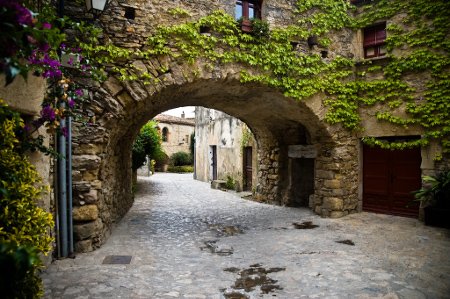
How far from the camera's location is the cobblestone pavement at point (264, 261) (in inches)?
135

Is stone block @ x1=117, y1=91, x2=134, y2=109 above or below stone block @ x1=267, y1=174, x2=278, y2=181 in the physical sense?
above

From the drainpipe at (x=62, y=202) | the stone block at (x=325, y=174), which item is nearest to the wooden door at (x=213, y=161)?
the stone block at (x=325, y=174)

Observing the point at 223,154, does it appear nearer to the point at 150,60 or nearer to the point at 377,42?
the point at 377,42

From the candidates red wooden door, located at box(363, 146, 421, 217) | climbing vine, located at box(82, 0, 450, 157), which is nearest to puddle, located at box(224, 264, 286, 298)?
climbing vine, located at box(82, 0, 450, 157)

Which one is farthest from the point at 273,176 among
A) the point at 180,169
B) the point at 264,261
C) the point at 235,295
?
the point at 180,169

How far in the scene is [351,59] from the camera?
24.0ft

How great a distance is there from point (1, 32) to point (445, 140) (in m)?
7.30

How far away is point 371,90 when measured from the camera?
7176 millimetres

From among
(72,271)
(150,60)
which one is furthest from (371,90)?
(72,271)

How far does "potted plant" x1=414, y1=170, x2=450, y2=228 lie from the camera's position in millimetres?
6013

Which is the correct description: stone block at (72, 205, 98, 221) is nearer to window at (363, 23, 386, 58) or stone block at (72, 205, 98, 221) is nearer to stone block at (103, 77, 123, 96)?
stone block at (103, 77, 123, 96)

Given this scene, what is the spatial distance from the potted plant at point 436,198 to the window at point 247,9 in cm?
482

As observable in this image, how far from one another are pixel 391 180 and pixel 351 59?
301cm

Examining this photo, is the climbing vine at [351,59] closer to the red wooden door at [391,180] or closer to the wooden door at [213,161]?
the red wooden door at [391,180]
